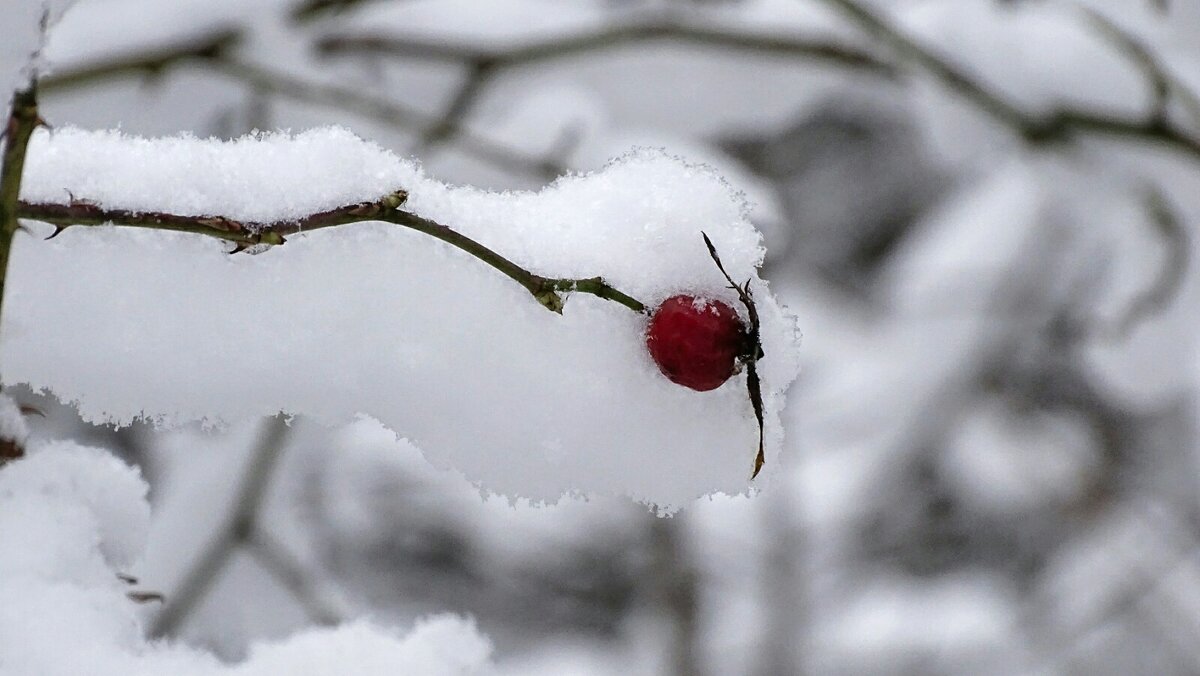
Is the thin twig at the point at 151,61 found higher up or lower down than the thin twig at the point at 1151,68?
lower down

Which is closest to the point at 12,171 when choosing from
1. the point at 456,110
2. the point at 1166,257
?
the point at 456,110

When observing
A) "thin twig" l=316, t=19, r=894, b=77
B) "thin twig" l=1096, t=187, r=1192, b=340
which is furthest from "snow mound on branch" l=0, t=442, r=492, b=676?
"thin twig" l=1096, t=187, r=1192, b=340

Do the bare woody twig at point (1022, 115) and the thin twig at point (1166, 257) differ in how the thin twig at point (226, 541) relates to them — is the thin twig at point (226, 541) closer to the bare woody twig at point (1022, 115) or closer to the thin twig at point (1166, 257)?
the bare woody twig at point (1022, 115)

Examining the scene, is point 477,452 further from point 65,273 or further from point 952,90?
point 952,90

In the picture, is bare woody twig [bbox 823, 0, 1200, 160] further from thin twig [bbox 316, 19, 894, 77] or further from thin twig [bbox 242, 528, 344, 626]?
thin twig [bbox 242, 528, 344, 626]

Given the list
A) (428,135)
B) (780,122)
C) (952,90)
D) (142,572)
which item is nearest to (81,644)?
(142,572)

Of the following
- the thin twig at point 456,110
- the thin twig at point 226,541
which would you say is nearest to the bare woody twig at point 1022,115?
the thin twig at point 456,110

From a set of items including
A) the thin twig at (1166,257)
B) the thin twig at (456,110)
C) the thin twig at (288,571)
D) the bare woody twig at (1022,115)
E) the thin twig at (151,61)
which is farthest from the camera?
the thin twig at (1166,257)
